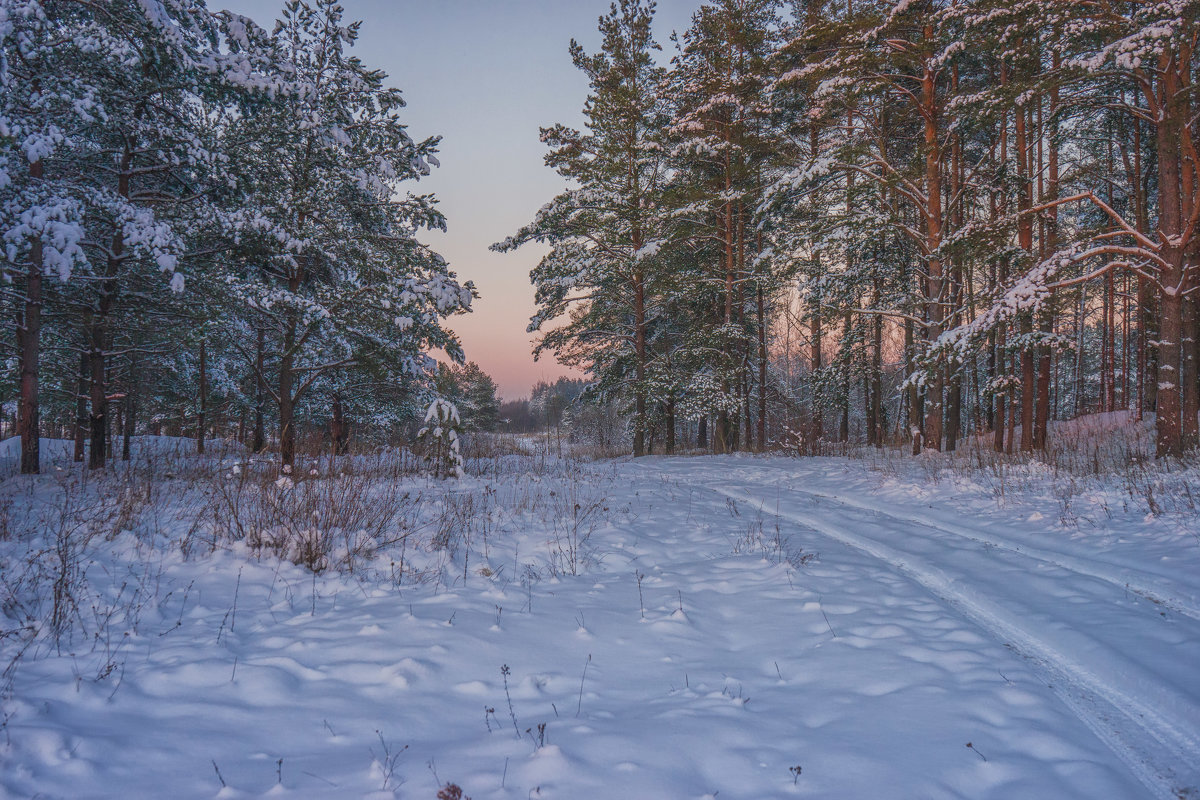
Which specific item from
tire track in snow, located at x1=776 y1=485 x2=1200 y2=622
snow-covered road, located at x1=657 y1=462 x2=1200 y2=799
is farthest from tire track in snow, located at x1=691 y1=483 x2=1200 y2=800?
tire track in snow, located at x1=776 y1=485 x2=1200 y2=622

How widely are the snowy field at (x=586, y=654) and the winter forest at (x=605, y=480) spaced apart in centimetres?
3

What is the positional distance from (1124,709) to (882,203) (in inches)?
535

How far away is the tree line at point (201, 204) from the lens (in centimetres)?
824

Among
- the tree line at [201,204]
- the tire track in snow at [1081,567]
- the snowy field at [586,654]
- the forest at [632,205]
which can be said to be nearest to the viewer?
the snowy field at [586,654]

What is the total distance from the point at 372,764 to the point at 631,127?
65.4ft

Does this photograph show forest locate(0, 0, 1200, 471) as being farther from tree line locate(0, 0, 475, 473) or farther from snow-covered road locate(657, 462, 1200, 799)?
snow-covered road locate(657, 462, 1200, 799)

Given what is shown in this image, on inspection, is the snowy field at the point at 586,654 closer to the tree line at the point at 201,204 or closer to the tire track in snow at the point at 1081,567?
the tire track in snow at the point at 1081,567

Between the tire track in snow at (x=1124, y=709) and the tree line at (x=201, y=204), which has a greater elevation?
the tree line at (x=201, y=204)

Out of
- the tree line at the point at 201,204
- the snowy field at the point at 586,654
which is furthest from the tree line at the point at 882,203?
the tree line at the point at 201,204

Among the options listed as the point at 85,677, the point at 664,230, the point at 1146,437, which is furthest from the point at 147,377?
the point at 1146,437

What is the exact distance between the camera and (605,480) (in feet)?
38.3

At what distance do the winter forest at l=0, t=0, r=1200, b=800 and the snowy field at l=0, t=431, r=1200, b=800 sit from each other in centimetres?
3

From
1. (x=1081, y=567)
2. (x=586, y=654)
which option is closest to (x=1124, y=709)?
(x=1081, y=567)

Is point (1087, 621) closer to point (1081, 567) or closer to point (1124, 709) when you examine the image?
point (1124, 709)
